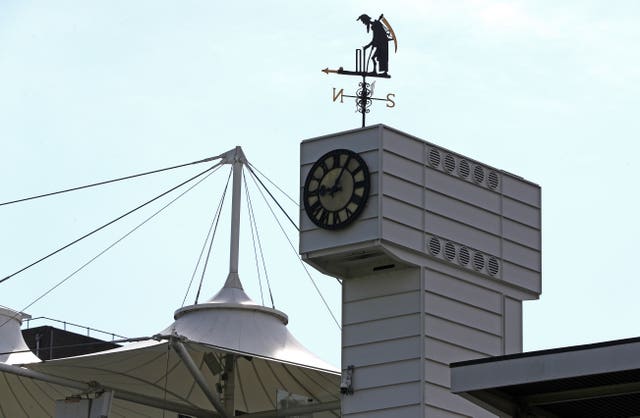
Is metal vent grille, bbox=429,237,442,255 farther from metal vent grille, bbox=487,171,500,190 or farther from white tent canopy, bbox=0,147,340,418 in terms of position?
white tent canopy, bbox=0,147,340,418

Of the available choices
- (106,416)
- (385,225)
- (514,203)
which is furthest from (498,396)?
(106,416)

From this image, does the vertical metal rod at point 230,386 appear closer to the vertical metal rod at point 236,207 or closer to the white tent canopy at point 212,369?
the white tent canopy at point 212,369

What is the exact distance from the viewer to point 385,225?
37.9 metres

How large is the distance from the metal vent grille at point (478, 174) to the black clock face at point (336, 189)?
323 centimetres

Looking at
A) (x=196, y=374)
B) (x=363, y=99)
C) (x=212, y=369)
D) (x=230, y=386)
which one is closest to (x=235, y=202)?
(x=212, y=369)

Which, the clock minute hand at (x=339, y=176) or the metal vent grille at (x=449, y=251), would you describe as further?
the metal vent grille at (x=449, y=251)

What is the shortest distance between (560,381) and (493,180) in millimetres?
14188

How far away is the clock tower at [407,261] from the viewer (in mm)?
38125

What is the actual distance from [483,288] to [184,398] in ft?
51.6

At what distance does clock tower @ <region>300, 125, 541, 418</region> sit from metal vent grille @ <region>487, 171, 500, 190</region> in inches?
1.9

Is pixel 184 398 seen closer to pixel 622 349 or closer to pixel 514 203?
pixel 514 203

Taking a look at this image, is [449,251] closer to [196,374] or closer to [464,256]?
[464,256]

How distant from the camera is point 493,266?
131ft

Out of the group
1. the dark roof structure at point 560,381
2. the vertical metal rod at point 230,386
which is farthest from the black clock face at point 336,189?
the vertical metal rod at point 230,386
